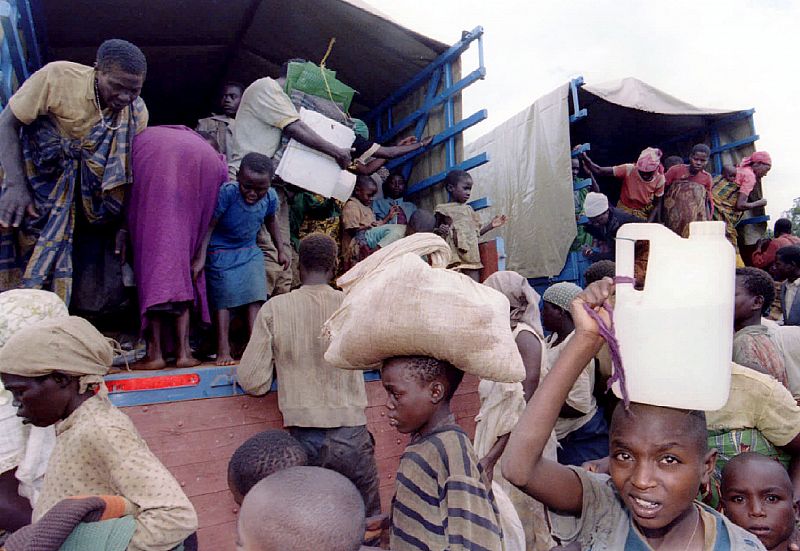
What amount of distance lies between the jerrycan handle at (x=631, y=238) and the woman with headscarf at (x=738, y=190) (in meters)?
7.15

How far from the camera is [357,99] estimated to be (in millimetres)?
6727

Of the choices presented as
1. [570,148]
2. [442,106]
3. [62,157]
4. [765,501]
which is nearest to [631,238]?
[765,501]

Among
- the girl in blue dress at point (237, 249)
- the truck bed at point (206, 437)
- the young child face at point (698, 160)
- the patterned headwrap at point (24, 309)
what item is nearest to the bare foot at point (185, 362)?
the truck bed at point (206, 437)

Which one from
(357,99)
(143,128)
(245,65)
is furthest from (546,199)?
(143,128)

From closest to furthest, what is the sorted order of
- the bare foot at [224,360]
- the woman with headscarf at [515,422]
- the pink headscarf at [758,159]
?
the woman with headscarf at [515,422], the bare foot at [224,360], the pink headscarf at [758,159]

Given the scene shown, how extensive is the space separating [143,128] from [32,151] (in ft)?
1.94

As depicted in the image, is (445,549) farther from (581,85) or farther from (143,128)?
(581,85)

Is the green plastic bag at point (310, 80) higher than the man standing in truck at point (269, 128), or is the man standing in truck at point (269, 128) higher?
the green plastic bag at point (310, 80)

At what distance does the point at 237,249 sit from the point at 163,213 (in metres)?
0.68

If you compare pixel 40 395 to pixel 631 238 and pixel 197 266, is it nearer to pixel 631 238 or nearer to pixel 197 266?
pixel 197 266

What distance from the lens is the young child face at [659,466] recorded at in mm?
1362

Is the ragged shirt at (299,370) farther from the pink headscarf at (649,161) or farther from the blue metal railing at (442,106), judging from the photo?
the pink headscarf at (649,161)

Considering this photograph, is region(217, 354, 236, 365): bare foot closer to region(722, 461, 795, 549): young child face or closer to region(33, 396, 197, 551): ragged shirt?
region(33, 396, 197, 551): ragged shirt

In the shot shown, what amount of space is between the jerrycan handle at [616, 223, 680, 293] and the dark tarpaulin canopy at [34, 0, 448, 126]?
446 centimetres
